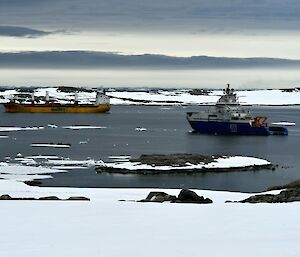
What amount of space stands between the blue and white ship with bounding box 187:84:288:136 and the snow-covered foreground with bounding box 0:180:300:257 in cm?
5587

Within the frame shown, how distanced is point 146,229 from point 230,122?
193 ft

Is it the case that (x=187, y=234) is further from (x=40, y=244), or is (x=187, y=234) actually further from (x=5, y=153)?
(x=5, y=153)

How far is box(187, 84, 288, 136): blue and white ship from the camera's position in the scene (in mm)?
67812

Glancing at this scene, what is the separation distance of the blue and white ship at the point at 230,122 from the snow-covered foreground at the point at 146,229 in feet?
183

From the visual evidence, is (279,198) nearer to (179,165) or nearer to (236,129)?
(179,165)

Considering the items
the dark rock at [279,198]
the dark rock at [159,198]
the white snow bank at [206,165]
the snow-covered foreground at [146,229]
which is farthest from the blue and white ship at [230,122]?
the snow-covered foreground at [146,229]

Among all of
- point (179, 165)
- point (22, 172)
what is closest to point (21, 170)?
point (22, 172)

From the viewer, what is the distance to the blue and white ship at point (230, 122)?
67.8 meters

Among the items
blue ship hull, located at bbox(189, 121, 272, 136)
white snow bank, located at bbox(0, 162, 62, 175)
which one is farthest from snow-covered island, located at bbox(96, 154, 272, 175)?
blue ship hull, located at bbox(189, 121, 272, 136)

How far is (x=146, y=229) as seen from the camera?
974 centimetres

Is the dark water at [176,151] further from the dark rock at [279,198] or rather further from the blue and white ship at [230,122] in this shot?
the dark rock at [279,198]

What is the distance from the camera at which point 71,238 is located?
9.07 m

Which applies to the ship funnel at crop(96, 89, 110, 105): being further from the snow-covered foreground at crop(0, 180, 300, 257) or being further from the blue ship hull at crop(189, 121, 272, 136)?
the snow-covered foreground at crop(0, 180, 300, 257)

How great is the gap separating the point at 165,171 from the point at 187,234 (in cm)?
2376
